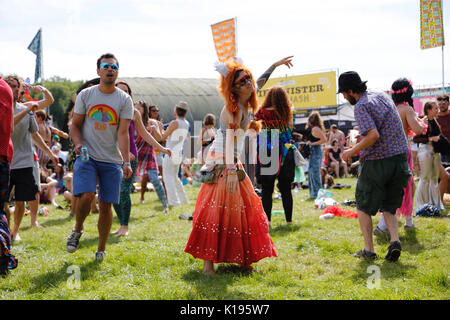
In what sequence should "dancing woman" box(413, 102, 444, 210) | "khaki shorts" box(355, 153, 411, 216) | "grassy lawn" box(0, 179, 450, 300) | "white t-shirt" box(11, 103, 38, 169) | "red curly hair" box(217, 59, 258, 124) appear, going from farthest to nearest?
1. "dancing woman" box(413, 102, 444, 210)
2. "white t-shirt" box(11, 103, 38, 169)
3. "khaki shorts" box(355, 153, 411, 216)
4. "red curly hair" box(217, 59, 258, 124)
5. "grassy lawn" box(0, 179, 450, 300)

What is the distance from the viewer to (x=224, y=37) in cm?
1847

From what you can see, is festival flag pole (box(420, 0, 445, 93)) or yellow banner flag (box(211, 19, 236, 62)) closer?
yellow banner flag (box(211, 19, 236, 62))

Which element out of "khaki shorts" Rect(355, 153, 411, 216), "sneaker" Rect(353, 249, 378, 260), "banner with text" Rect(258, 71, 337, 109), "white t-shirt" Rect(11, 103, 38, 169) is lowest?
"sneaker" Rect(353, 249, 378, 260)

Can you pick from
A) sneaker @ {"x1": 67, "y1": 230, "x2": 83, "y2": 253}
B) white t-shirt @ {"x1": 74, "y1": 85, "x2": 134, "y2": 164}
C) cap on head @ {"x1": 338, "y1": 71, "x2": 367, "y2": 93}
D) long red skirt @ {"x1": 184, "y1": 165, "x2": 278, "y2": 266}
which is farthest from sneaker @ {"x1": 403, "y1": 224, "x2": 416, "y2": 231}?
sneaker @ {"x1": 67, "y1": 230, "x2": 83, "y2": 253}

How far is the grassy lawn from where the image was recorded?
378 centimetres

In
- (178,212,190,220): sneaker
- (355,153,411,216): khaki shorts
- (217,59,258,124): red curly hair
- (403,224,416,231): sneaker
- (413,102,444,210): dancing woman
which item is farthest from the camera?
(178,212,190,220): sneaker

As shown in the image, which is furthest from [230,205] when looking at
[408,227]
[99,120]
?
[408,227]

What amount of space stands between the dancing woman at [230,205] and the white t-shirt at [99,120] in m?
1.20

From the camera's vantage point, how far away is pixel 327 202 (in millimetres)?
9445

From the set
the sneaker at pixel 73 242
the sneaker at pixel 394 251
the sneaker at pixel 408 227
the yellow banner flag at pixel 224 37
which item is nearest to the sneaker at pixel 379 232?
the sneaker at pixel 408 227

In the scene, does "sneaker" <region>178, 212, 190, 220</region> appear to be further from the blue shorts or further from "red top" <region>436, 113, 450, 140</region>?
"red top" <region>436, 113, 450, 140</region>

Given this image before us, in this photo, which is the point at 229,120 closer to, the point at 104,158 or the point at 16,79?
the point at 104,158

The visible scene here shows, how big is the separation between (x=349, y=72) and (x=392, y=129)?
783 millimetres
